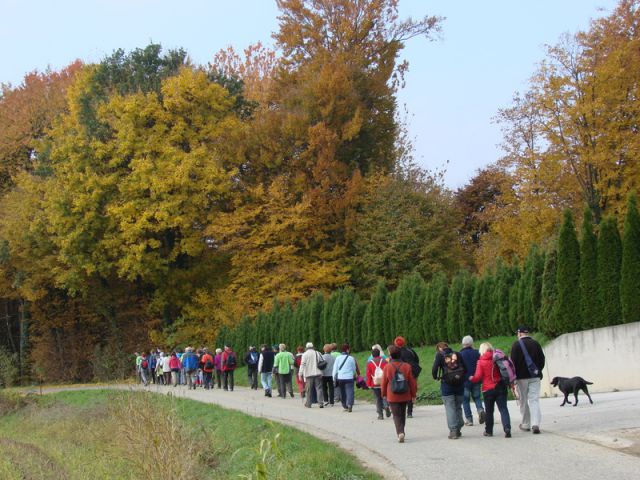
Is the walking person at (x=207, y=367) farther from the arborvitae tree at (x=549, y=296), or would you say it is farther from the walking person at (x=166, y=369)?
the arborvitae tree at (x=549, y=296)

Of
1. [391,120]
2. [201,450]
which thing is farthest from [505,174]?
[201,450]

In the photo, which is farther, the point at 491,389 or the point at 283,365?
the point at 283,365

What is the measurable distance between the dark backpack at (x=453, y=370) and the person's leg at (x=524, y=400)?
95 centimetres

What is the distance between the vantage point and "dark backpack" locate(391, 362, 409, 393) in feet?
43.9

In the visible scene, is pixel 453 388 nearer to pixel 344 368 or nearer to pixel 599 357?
pixel 344 368

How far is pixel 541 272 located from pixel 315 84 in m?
21.0

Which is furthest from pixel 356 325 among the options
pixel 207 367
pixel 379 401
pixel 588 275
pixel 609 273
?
pixel 379 401

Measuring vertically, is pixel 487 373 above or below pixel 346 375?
above

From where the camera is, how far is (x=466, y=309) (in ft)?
90.4

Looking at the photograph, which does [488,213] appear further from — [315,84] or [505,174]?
[315,84]

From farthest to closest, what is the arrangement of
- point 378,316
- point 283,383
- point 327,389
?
point 378,316, point 283,383, point 327,389

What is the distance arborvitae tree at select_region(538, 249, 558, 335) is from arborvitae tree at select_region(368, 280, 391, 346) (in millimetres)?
9596

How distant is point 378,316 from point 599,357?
12.8 meters

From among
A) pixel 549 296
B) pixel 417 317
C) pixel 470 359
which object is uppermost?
pixel 549 296
